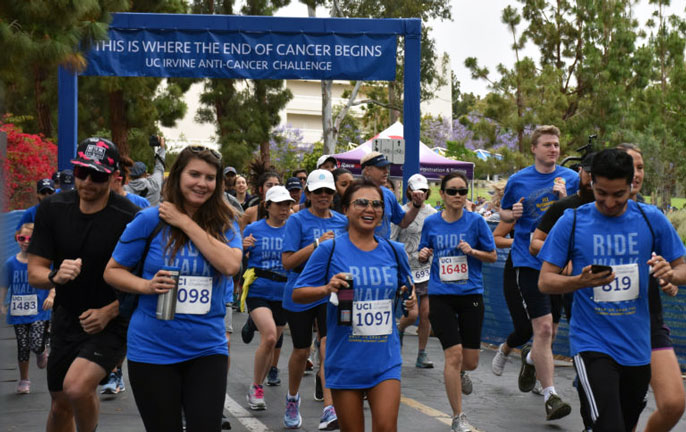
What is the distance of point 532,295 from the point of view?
8328 mm

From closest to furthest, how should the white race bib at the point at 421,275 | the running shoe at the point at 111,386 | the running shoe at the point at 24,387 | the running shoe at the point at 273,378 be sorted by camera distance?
the running shoe at the point at 111,386 < the running shoe at the point at 24,387 < the running shoe at the point at 273,378 < the white race bib at the point at 421,275

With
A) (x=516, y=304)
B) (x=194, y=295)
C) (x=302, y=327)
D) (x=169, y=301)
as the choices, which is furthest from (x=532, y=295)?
(x=169, y=301)

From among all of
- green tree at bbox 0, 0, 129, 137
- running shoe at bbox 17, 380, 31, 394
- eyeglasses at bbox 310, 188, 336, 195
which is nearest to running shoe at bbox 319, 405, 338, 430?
eyeglasses at bbox 310, 188, 336, 195

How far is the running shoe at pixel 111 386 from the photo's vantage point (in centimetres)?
920

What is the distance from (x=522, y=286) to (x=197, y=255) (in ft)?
14.4

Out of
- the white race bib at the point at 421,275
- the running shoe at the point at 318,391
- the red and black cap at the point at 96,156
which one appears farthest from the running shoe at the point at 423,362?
the red and black cap at the point at 96,156

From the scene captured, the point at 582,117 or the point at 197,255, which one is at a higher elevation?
the point at 582,117

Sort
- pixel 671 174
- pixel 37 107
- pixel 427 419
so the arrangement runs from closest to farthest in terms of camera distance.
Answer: pixel 427 419, pixel 37 107, pixel 671 174

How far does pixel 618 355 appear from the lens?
16.9ft

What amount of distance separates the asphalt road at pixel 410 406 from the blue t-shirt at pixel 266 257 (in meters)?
1.02

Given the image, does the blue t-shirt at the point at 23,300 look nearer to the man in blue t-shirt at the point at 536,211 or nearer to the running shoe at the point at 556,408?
the man in blue t-shirt at the point at 536,211

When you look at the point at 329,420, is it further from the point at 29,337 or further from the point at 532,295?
the point at 29,337

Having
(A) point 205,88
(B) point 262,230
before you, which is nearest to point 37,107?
(A) point 205,88

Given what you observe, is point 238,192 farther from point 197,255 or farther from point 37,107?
point 37,107
